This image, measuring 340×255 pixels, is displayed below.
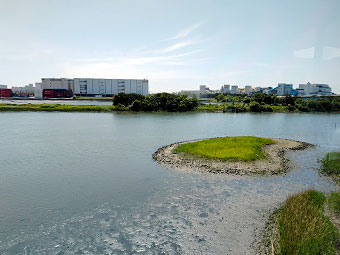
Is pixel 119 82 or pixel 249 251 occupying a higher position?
pixel 119 82

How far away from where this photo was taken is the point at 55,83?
184875 mm

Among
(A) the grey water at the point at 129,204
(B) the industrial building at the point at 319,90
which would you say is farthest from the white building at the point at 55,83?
(A) the grey water at the point at 129,204

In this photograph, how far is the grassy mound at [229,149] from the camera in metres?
23.5

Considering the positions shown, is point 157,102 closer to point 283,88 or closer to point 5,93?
point 283,88

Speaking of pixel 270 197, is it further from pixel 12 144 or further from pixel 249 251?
pixel 12 144

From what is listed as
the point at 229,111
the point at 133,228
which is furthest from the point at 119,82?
the point at 133,228

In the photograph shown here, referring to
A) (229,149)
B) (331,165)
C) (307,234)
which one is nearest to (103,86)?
(229,149)

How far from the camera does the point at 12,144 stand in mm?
30688

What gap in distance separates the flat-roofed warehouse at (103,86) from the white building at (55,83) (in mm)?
15514

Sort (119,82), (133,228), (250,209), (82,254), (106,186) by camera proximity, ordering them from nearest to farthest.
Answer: (82,254) < (133,228) < (250,209) < (106,186) < (119,82)

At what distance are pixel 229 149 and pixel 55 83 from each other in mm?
191331

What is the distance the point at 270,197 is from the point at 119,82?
179584 mm

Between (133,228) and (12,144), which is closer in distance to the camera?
(133,228)

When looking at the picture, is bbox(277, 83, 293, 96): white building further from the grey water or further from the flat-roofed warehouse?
the grey water
